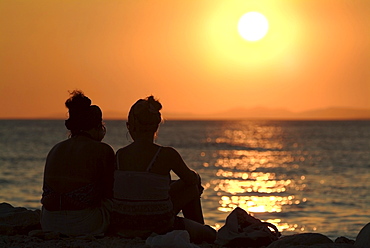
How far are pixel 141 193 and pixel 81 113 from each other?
103 centimetres

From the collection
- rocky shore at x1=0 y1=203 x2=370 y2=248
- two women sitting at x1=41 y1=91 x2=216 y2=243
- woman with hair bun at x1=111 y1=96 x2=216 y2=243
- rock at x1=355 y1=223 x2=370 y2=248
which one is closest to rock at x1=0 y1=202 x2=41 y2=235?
rocky shore at x1=0 y1=203 x2=370 y2=248

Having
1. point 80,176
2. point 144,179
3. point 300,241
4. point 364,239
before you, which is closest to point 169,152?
point 144,179

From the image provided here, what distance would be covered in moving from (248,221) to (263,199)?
14.5 meters

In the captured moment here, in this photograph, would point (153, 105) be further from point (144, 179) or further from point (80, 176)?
point (80, 176)

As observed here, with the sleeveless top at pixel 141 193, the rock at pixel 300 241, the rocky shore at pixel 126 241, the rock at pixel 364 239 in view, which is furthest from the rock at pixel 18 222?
the rock at pixel 364 239

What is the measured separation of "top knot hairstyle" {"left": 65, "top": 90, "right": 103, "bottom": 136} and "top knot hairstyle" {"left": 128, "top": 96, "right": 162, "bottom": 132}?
0.39 meters

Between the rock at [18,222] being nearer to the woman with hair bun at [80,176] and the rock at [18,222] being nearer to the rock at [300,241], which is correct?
the woman with hair bun at [80,176]

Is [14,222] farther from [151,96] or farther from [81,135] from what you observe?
[151,96]

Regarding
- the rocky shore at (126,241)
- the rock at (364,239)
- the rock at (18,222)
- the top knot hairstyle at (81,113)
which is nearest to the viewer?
the rocky shore at (126,241)

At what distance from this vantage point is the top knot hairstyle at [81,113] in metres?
6.87

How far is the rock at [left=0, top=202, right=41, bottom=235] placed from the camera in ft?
25.0

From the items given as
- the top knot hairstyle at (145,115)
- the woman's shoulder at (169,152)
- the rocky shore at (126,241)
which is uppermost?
the top knot hairstyle at (145,115)

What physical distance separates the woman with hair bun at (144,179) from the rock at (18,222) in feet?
4.12

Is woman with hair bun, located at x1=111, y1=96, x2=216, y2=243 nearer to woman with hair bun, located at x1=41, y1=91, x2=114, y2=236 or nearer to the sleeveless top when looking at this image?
the sleeveless top
